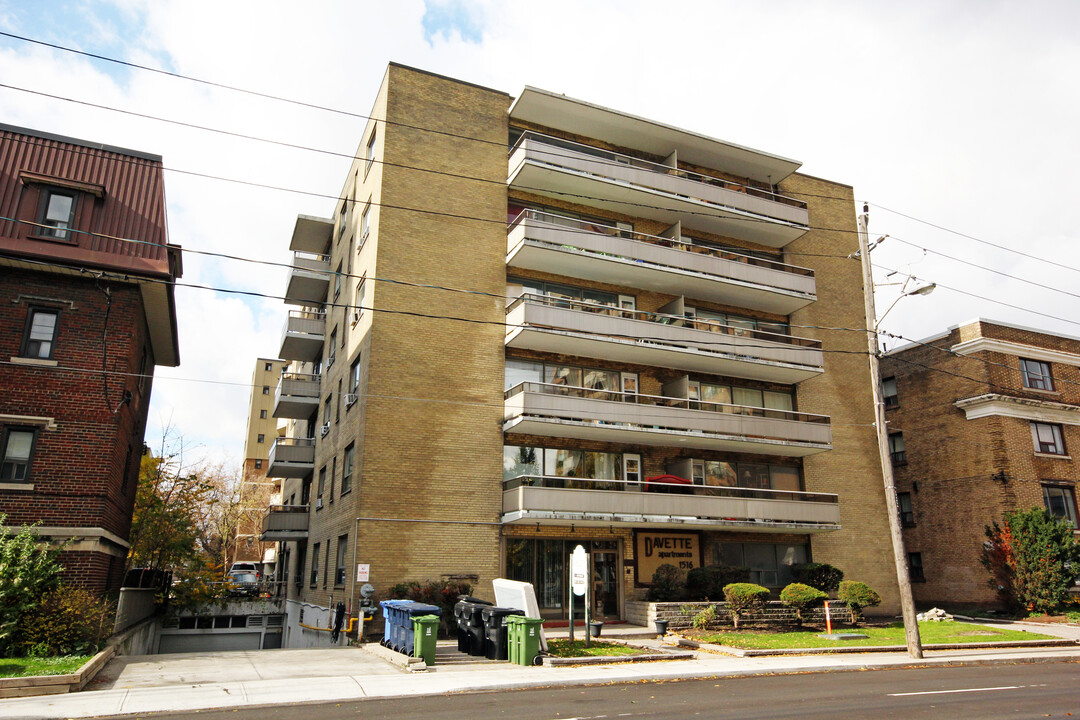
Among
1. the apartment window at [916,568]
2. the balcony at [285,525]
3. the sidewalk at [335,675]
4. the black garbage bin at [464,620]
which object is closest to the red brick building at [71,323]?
the sidewalk at [335,675]

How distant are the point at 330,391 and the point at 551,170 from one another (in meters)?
13.3

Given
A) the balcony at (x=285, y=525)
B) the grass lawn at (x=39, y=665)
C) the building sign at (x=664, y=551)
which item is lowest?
the grass lawn at (x=39, y=665)

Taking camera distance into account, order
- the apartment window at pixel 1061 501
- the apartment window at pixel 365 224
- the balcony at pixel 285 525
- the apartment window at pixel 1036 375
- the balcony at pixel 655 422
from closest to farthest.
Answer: the balcony at pixel 655 422 < the apartment window at pixel 365 224 < the balcony at pixel 285 525 < the apartment window at pixel 1061 501 < the apartment window at pixel 1036 375

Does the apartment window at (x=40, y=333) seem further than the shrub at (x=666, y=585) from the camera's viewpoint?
No

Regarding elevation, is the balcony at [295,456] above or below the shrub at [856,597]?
above

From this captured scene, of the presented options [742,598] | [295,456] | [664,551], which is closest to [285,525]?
[295,456]

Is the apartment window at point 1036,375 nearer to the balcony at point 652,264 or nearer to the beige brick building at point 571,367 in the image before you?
the beige brick building at point 571,367

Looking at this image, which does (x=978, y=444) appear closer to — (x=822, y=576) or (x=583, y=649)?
(x=822, y=576)

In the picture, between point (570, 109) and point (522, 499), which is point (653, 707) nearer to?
point (522, 499)

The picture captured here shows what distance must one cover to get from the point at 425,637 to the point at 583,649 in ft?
14.2

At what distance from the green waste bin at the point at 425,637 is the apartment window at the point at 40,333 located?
1172cm

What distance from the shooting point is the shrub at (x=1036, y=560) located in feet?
98.8

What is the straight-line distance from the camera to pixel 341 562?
2520 cm

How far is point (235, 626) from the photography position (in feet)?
109
